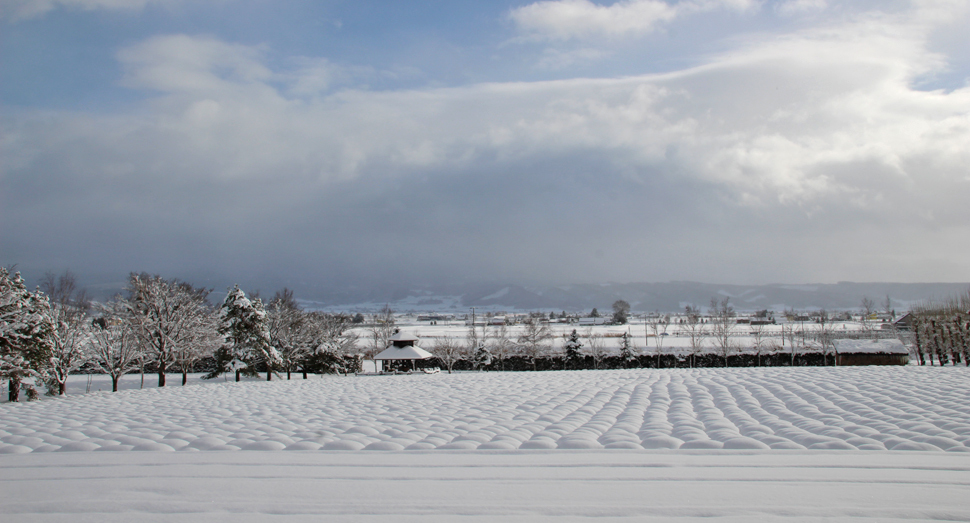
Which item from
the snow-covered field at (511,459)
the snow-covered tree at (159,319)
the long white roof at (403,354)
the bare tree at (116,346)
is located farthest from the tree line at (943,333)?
the bare tree at (116,346)

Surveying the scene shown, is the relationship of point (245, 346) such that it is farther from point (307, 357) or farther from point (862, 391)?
point (862, 391)

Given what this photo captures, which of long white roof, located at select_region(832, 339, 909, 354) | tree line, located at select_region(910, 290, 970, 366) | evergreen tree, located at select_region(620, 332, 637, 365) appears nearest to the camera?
tree line, located at select_region(910, 290, 970, 366)

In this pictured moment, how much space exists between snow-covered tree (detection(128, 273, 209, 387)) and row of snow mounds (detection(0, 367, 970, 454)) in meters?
5.45

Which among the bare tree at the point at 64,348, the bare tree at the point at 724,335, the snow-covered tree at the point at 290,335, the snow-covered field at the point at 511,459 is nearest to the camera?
the snow-covered field at the point at 511,459

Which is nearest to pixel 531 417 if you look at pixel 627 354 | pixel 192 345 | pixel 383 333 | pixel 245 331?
pixel 245 331

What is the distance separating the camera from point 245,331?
2711 centimetres

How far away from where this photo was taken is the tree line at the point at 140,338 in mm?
18891

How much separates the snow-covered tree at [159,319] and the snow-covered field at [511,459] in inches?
432

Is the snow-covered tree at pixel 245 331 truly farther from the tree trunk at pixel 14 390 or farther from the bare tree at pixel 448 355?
the bare tree at pixel 448 355

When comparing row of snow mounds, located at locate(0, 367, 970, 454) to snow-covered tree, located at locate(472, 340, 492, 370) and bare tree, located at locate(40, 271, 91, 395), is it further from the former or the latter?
snow-covered tree, located at locate(472, 340, 492, 370)

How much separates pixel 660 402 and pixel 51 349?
21.1 meters

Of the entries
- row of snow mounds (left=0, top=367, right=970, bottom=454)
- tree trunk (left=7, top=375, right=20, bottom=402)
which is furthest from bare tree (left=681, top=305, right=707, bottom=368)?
tree trunk (left=7, top=375, right=20, bottom=402)

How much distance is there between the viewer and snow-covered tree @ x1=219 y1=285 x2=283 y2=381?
27.0 m

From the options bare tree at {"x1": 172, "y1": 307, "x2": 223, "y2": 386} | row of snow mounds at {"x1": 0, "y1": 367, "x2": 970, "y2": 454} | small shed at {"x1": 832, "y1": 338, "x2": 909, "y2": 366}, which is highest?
bare tree at {"x1": 172, "y1": 307, "x2": 223, "y2": 386}
